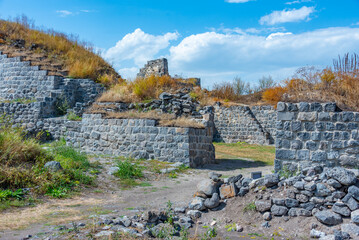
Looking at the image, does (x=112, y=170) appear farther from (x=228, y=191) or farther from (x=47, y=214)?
(x=228, y=191)

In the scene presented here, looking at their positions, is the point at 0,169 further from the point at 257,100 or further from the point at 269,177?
the point at 257,100

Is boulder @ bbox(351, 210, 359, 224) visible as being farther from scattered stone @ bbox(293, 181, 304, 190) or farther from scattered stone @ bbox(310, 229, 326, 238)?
scattered stone @ bbox(293, 181, 304, 190)

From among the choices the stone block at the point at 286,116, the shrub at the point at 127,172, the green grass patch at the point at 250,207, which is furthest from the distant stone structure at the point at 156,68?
the green grass patch at the point at 250,207

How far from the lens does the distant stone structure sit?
77.5 ft

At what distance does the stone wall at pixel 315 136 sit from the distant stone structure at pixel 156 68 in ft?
56.4

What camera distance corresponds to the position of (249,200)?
5.67 meters

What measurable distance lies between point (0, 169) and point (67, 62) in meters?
15.2

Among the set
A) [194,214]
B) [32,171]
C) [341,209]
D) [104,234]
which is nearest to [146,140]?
[32,171]

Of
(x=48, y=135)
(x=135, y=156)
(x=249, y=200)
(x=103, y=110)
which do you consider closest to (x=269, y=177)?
(x=249, y=200)

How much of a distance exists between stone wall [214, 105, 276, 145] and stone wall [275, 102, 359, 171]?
14.0 m

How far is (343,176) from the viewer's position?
202 inches

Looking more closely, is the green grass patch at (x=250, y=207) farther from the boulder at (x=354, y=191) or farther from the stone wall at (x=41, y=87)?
the stone wall at (x=41, y=87)

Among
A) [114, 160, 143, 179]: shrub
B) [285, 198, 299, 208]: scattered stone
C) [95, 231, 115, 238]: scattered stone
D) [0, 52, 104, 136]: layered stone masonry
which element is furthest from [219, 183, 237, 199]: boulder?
[0, 52, 104, 136]: layered stone masonry

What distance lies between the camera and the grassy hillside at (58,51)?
2014 cm
